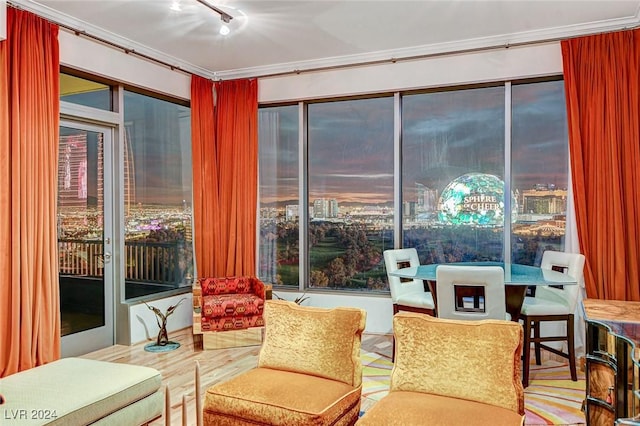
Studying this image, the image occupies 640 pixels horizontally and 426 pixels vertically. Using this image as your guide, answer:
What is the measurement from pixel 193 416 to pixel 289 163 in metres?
3.26

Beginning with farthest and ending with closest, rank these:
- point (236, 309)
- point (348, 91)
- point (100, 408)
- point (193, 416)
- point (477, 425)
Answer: point (348, 91) < point (236, 309) < point (193, 416) < point (100, 408) < point (477, 425)

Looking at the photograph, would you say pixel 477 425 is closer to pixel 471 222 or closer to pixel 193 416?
pixel 193 416

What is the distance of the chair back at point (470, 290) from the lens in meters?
3.28

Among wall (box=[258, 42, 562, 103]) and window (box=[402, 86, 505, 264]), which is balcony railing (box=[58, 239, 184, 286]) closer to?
wall (box=[258, 42, 562, 103])

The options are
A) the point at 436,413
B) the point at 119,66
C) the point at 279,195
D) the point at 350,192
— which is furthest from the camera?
the point at 279,195

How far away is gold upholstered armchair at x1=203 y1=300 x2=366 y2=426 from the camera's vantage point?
7.23ft

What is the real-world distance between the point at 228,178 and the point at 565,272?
361 centimetres

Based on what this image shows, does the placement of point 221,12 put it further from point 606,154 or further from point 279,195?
point 606,154

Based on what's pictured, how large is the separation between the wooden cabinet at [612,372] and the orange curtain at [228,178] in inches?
157

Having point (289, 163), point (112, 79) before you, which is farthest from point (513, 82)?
point (112, 79)

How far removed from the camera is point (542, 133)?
186 inches

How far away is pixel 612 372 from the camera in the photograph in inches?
69.7

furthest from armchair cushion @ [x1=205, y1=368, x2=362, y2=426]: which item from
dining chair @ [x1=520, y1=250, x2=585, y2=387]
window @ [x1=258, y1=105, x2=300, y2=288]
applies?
window @ [x1=258, y1=105, x2=300, y2=288]

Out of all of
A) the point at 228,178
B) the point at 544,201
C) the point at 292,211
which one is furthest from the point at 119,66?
the point at 544,201
